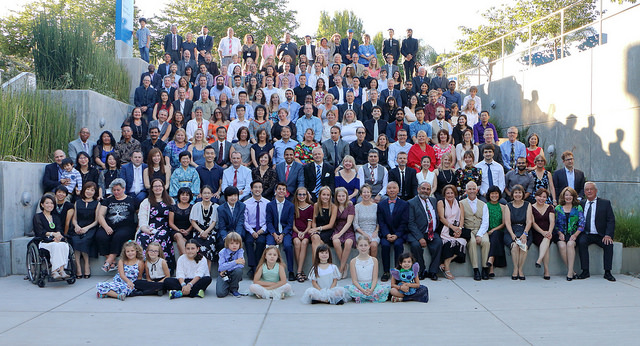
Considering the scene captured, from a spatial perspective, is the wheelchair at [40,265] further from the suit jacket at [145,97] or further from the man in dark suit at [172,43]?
the man in dark suit at [172,43]

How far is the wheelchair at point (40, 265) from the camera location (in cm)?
798

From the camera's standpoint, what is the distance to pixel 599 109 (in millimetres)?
11891

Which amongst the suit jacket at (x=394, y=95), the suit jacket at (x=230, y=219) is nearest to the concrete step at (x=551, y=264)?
the suit jacket at (x=230, y=219)

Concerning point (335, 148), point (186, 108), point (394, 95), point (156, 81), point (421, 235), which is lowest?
point (421, 235)

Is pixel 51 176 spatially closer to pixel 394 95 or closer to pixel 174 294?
pixel 174 294

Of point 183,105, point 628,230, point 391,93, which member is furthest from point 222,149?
point 628,230

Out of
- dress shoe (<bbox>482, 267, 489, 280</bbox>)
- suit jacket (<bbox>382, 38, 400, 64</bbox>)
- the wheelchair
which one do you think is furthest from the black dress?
suit jacket (<bbox>382, 38, 400, 64</bbox>)

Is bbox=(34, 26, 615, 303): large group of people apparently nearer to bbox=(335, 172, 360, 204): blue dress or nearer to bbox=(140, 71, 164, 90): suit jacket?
bbox=(335, 172, 360, 204): blue dress

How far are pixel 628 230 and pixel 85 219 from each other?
910 centimetres

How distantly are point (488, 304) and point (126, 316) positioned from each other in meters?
4.36

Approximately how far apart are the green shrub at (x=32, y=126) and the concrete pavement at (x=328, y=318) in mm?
3047

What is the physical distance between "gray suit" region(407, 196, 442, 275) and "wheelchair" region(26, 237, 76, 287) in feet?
16.8

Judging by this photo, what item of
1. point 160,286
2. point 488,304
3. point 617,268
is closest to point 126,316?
point 160,286

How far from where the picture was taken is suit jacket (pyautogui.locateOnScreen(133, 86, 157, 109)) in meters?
13.6
